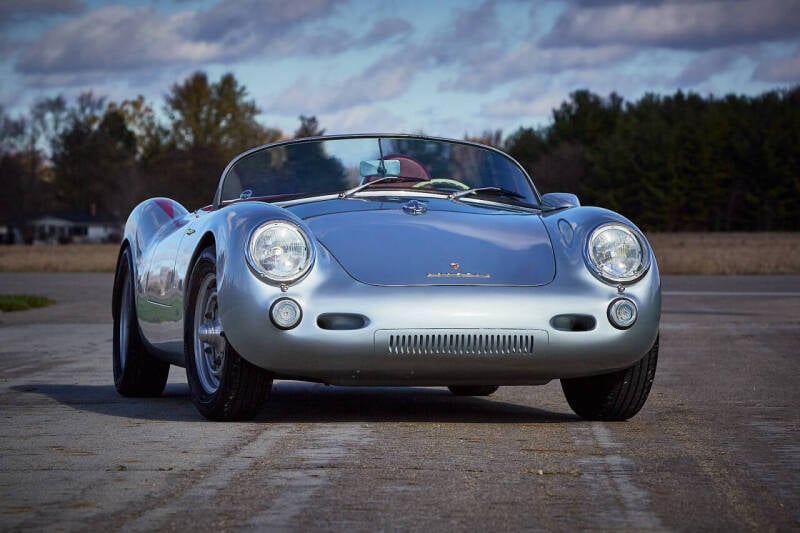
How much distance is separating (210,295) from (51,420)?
918mm

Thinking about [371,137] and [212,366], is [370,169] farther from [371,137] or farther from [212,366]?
[212,366]

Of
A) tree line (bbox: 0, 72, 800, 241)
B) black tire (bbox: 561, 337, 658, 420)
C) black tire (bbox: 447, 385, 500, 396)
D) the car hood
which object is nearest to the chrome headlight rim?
the car hood

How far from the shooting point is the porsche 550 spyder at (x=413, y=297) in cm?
578

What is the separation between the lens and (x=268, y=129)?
10050 centimetres

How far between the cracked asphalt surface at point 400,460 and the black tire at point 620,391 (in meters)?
0.12

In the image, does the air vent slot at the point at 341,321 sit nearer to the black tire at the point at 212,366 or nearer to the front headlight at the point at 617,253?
the black tire at the point at 212,366

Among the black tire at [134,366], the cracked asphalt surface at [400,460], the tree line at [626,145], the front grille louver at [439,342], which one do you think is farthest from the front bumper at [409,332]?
the tree line at [626,145]

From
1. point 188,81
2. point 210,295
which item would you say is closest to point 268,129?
point 188,81

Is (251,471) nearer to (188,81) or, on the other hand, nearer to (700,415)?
(700,415)

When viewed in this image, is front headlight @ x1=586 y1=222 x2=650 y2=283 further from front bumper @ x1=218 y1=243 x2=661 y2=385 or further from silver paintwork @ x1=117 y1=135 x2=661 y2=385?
front bumper @ x1=218 y1=243 x2=661 y2=385

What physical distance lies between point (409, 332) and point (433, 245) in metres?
0.50

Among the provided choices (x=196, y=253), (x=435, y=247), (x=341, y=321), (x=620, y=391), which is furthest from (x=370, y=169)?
(x=620, y=391)

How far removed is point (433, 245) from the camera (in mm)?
6062

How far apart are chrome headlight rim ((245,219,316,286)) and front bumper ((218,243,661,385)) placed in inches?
1.2
